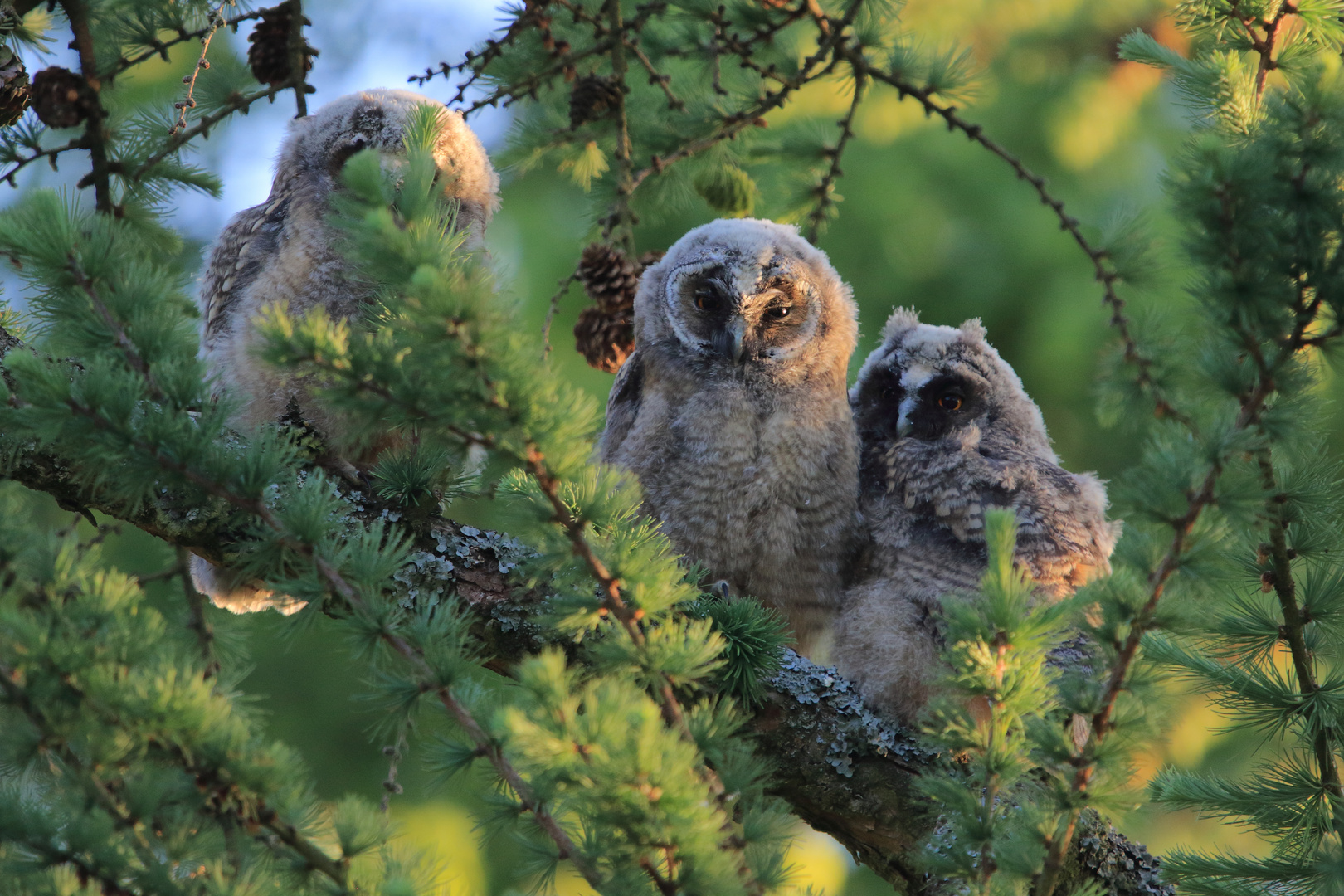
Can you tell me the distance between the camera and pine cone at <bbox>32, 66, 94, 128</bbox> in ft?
7.66

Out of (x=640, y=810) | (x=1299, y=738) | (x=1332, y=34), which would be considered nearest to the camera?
(x=640, y=810)

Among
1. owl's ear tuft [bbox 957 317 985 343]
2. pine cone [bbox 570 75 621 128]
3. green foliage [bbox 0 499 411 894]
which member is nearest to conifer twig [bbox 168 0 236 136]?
pine cone [bbox 570 75 621 128]

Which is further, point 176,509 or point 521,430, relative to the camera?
point 176,509

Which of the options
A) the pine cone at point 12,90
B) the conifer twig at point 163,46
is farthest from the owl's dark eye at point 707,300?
the pine cone at point 12,90

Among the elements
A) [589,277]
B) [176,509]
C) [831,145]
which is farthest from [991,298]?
[176,509]

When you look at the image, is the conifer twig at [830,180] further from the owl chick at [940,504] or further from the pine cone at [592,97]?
the pine cone at [592,97]

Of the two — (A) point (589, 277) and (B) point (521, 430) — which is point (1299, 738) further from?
(A) point (589, 277)

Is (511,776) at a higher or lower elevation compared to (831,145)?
lower

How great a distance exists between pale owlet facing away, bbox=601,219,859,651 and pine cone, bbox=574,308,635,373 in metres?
0.21

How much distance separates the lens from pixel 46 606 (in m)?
1.29

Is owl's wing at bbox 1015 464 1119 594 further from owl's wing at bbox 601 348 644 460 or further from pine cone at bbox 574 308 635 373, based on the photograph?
pine cone at bbox 574 308 635 373

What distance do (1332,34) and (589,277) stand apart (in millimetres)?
1707

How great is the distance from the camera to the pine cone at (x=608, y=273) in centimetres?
293

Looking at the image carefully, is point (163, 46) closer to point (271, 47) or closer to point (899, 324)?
point (271, 47)
